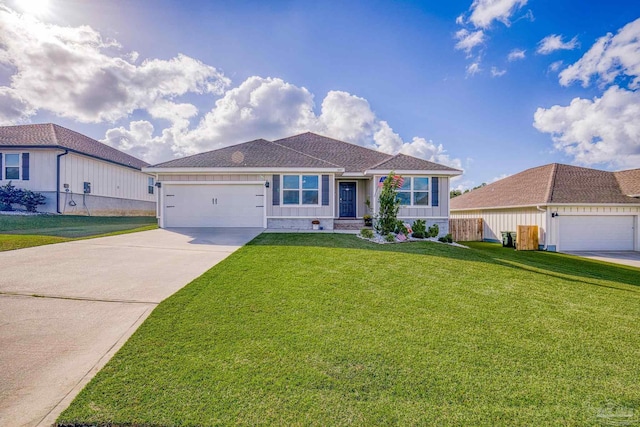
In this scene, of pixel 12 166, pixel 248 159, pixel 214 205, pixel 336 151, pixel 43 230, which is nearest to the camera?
pixel 43 230

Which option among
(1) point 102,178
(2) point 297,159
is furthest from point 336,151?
(1) point 102,178

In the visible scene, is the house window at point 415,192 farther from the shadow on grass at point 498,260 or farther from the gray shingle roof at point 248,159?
the shadow on grass at point 498,260

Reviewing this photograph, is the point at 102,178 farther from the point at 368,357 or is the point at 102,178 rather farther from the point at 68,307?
the point at 368,357

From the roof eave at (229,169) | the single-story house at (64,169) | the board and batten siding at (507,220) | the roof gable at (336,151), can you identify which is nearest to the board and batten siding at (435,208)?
the roof gable at (336,151)

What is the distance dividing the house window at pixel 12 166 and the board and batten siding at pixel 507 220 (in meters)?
27.8

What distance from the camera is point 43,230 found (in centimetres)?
1042

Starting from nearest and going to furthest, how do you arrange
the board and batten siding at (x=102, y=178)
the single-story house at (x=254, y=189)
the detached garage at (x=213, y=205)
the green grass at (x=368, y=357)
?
the green grass at (x=368, y=357), the single-story house at (x=254, y=189), the detached garage at (x=213, y=205), the board and batten siding at (x=102, y=178)

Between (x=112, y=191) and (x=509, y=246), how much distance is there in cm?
2530

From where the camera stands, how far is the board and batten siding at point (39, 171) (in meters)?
14.8

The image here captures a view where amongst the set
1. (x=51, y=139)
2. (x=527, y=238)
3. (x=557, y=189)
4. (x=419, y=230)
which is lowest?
(x=527, y=238)

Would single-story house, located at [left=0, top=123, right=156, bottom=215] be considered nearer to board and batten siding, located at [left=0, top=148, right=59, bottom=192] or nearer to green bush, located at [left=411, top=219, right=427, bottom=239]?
board and batten siding, located at [left=0, top=148, right=59, bottom=192]

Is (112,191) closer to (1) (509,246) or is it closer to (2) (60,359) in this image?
(2) (60,359)

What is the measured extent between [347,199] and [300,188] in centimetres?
366

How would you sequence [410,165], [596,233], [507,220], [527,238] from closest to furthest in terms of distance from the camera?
[410,165], [527,238], [596,233], [507,220]
